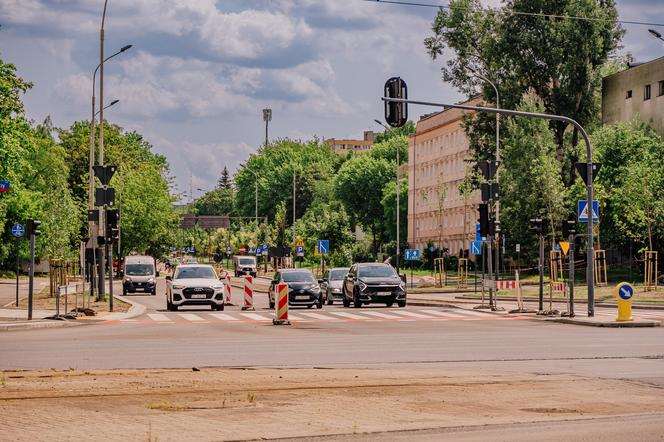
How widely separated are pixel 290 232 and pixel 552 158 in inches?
2758

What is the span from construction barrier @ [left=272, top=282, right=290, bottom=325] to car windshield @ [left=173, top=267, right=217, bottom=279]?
38.8 feet

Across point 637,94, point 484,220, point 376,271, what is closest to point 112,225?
point 376,271

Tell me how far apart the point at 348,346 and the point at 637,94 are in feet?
189

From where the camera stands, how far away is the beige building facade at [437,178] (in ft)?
409

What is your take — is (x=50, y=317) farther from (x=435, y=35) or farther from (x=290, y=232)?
(x=290, y=232)

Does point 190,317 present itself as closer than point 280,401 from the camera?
No

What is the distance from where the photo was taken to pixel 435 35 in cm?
7369

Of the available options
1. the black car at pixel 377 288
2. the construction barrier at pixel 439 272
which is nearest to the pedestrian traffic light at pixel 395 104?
the black car at pixel 377 288

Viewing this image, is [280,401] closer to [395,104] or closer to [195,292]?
[395,104]

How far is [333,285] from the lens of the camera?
50.4 meters

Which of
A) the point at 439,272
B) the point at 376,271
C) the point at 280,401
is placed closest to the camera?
the point at 280,401

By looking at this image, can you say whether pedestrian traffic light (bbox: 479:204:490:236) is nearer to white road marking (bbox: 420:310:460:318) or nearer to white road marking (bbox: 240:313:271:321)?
white road marking (bbox: 420:310:460:318)

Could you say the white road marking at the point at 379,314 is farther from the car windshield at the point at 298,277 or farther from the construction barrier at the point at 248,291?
the car windshield at the point at 298,277

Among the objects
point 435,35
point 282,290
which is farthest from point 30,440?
point 435,35
